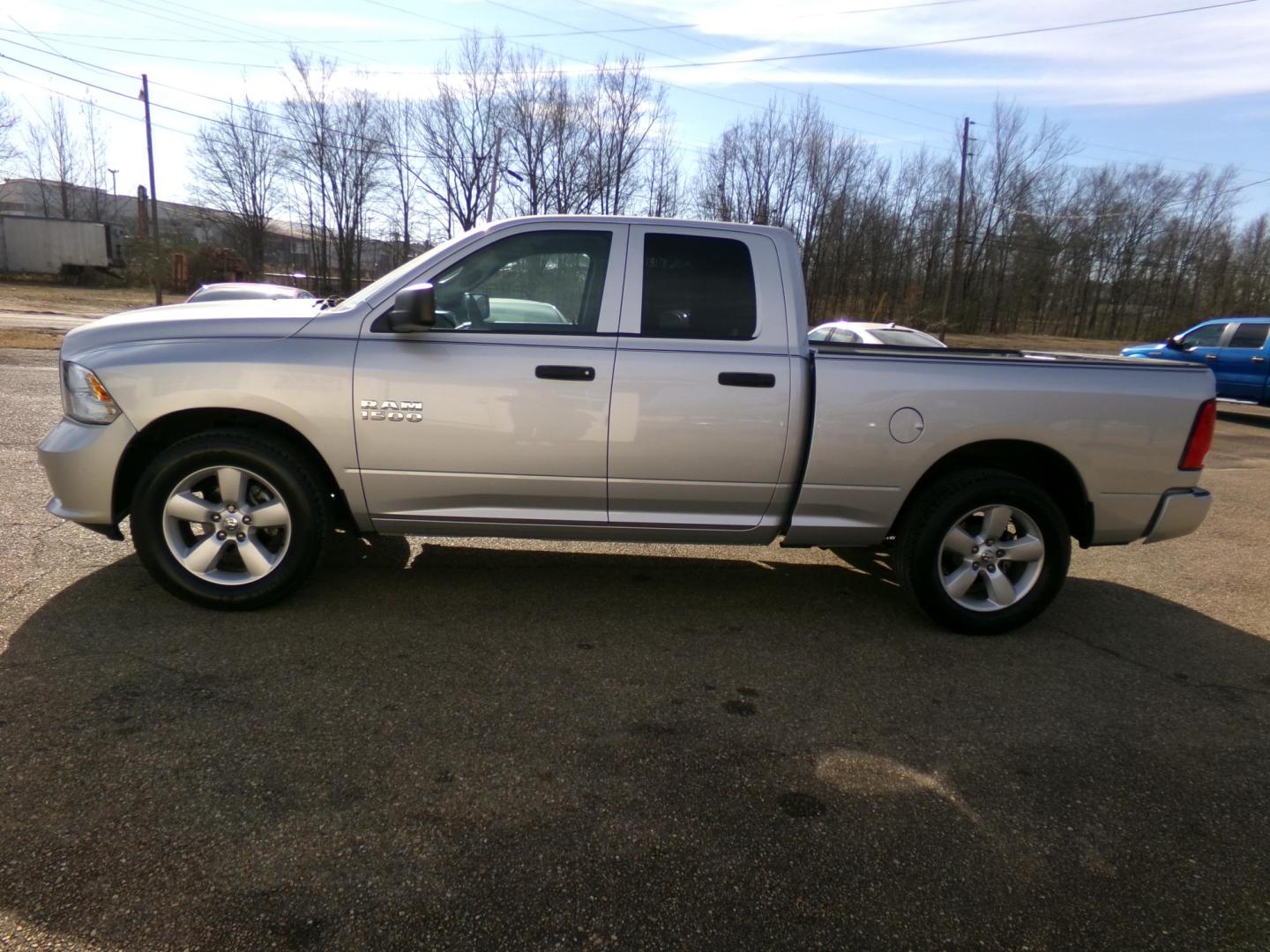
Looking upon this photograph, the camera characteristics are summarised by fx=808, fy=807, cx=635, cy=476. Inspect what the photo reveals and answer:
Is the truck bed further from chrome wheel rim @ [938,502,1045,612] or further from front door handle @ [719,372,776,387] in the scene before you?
chrome wheel rim @ [938,502,1045,612]

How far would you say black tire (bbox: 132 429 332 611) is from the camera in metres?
3.86

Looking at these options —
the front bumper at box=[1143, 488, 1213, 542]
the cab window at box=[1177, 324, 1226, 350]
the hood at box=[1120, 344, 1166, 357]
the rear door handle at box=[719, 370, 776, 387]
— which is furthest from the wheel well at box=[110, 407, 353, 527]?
the hood at box=[1120, 344, 1166, 357]

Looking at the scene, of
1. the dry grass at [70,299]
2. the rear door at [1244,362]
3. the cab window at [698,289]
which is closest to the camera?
the cab window at [698,289]

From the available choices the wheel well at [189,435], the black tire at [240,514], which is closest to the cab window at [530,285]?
the wheel well at [189,435]

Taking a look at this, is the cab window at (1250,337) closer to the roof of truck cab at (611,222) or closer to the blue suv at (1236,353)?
the blue suv at (1236,353)

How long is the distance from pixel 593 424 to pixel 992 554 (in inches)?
86.3

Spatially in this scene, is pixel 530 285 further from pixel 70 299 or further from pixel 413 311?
pixel 70 299

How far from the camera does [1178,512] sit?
167 inches

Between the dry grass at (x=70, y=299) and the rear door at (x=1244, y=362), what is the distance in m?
30.7

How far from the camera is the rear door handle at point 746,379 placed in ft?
12.9

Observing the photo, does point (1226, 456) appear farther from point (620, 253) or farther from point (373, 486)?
point (373, 486)

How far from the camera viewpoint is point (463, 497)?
4039 mm

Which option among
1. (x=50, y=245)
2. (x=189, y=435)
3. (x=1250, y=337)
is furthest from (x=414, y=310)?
(x=50, y=245)

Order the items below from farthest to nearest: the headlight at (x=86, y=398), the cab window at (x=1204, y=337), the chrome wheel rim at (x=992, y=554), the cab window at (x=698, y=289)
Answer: the cab window at (x=1204, y=337), the chrome wheel rim at (x=992, y=554), the cab window at (x=698, y=289), the headlight at (x=86, y=398)
